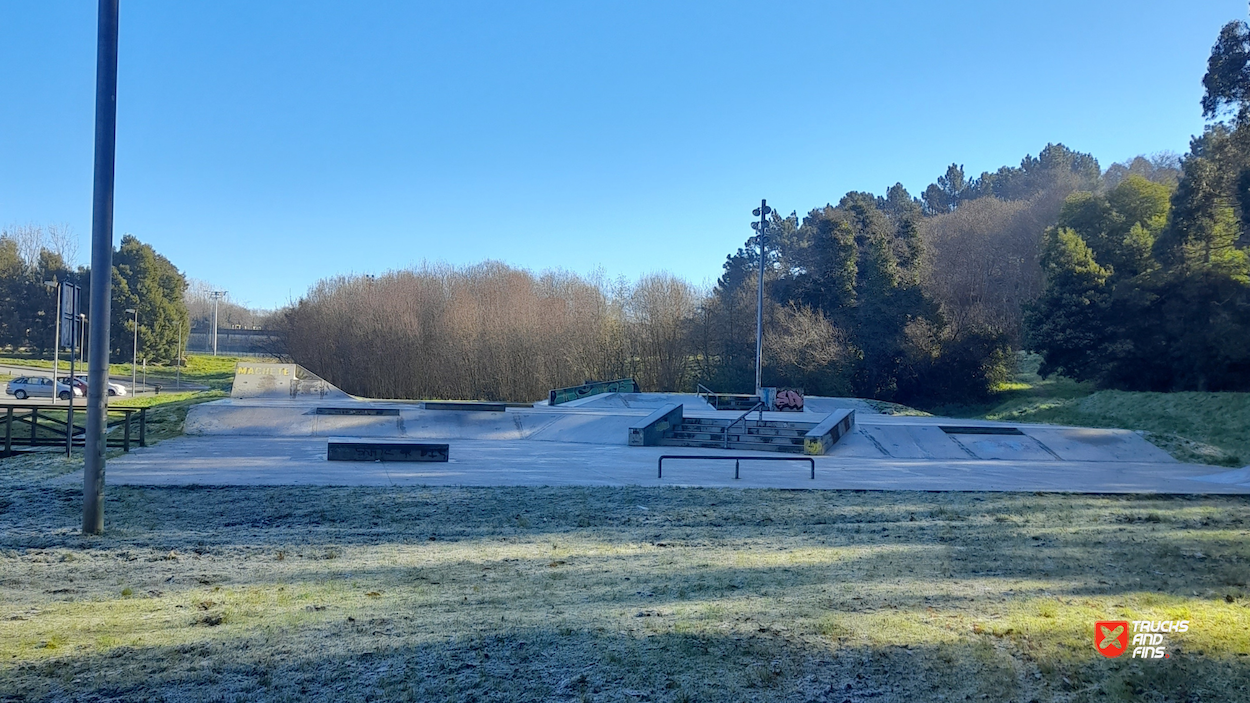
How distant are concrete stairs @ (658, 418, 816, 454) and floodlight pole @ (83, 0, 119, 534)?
1300 cm

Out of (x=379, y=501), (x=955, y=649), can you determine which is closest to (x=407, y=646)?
(x=955, y=649)

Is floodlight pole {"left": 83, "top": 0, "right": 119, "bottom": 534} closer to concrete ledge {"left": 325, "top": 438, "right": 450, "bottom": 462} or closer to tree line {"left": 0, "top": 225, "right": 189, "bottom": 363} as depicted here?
concrete ledge {"left": 325, "top": 438, "right": 450, "bottom": 462}

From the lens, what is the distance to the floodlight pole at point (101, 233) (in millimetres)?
7402

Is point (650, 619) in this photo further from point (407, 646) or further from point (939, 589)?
point (939, 589)

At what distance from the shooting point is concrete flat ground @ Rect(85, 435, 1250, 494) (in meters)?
12.4

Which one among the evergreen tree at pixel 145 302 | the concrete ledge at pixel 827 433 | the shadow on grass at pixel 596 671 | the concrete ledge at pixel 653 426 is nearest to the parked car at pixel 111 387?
the evergreen tree at pixel 145 302

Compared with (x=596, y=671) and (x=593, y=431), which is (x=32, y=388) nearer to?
(x=593, y=431)

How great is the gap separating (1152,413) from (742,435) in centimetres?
1722

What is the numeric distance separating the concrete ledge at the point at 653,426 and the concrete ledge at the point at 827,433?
11.3 feet

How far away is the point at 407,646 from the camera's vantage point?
14.2 ft

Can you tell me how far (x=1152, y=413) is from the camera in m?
27.5

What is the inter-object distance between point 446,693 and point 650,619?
1572 mm

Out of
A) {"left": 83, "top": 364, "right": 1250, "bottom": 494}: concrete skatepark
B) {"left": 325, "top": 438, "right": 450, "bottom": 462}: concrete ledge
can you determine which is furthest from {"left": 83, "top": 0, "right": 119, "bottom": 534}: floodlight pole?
{"left": 325, "top": 438, "right": 450, "bottom": 462}: concrete ledge

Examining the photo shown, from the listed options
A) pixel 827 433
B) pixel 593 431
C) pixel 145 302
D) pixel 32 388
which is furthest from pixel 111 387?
pixel 827 433
